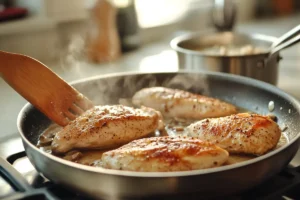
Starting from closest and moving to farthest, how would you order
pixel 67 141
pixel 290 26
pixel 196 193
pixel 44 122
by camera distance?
pixel 196 193, pixel 67 141, pixel 44 122, pixel 290 26

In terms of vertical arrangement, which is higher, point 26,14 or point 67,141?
point 26,14

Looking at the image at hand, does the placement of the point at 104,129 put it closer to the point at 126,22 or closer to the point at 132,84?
the point at 132,84

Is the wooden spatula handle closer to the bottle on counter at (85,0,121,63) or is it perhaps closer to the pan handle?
the pan handle

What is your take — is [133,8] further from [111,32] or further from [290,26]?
[290,26]

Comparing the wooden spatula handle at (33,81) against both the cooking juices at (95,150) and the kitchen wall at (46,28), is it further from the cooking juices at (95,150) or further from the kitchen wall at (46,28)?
the kitchen wall at (46,28)

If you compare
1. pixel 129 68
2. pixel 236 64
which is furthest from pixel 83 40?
pixel 236 64

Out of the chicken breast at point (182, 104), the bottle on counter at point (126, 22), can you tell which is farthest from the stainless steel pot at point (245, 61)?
the bottle on counter at point (126, 22)

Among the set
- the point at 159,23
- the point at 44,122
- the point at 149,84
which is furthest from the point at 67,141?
the point at 159,23
